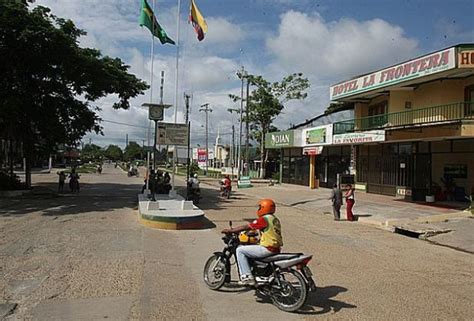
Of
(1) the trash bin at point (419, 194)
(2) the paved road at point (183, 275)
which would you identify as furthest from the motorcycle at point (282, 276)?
(1) the trash bin at point (419, 194)

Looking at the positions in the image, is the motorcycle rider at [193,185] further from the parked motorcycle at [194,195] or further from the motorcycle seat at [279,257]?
the motorcycle seat at [279,257]

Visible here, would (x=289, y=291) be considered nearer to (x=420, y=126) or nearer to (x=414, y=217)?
(x=414, y=217)

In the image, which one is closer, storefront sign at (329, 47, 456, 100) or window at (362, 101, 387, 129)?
storefront sign at (329, 47, 456, 100)

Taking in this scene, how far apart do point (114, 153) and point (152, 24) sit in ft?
564

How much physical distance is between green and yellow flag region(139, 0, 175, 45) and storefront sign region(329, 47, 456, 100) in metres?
11.5

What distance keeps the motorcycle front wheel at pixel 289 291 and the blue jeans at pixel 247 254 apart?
1.26 feet

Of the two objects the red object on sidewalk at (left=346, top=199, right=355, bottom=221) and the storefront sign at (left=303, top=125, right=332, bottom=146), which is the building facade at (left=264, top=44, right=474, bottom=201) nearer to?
the storefront sign at (left=303, top=125, right=332, bottom=146)

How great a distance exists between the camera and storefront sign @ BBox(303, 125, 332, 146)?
35531 mm

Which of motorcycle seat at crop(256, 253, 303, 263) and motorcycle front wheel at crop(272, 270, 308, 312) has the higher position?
Result: motorcycle seat at crop(256, 253, 303, 263)

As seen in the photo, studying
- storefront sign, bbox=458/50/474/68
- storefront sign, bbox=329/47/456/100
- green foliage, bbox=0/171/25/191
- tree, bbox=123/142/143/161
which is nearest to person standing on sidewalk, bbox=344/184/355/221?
storefront sign, bbox=329/47/456/100

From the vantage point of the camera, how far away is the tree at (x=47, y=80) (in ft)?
69.5

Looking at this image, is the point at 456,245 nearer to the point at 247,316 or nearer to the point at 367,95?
the point at 247,316

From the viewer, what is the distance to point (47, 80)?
2452 centimetres

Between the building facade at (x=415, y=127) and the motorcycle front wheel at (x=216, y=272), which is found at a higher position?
the building facade at (x=415, y=127)
